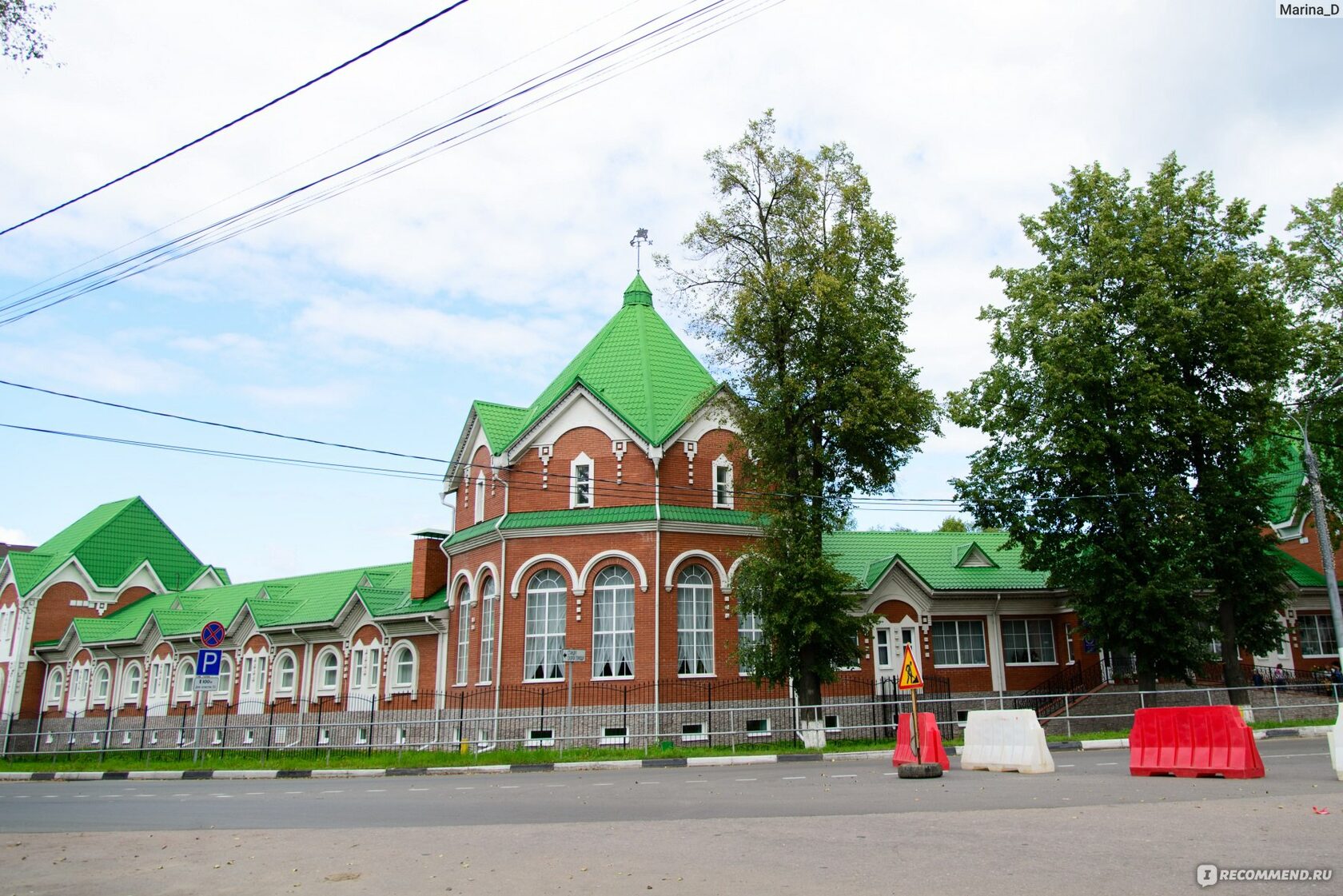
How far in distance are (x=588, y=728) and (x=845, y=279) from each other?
13784 millimetres

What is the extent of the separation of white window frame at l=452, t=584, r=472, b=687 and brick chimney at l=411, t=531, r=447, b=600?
260cm

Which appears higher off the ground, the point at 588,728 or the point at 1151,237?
the point at 1151,237

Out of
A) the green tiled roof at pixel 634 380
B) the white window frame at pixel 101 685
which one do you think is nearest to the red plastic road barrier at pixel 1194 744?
the green tiled roof at pixel 634 380

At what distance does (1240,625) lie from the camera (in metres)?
28.6

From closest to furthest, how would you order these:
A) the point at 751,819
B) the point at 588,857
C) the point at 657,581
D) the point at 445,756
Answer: the point at 588,857 → the point at 751,819 → the point at 445,756 → the point at 657,581

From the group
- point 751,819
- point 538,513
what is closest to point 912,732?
point 751,819

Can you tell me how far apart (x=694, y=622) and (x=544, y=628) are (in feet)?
14.0

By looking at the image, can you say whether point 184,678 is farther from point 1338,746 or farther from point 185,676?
point 1338,746

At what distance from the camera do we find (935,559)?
111ft

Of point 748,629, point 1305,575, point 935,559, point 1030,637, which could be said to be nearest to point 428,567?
point 748,629

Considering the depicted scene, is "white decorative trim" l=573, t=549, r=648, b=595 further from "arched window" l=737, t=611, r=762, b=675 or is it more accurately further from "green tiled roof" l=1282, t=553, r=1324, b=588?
"green tiled roof" l=1282, t=553, r=1324, b=588

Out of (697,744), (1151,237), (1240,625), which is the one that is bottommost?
(697,744)

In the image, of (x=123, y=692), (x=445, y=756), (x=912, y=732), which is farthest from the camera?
(x=123, y=692)

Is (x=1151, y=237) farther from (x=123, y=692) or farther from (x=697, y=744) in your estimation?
(x=123, y=692)
